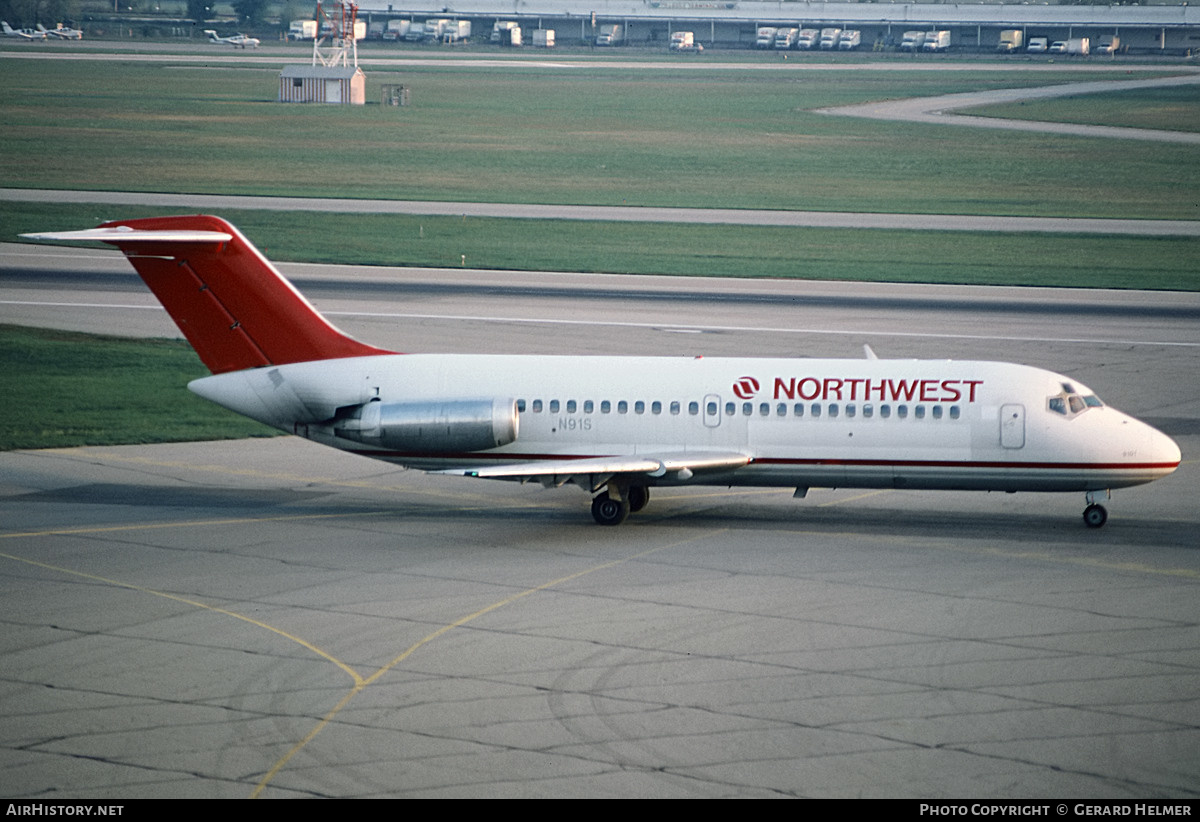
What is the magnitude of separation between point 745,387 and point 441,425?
625cm

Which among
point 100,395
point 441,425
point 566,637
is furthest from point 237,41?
point 566,637

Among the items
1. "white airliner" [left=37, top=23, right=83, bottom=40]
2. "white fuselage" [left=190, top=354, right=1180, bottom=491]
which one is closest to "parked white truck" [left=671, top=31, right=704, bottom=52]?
"white airliner" [left=37, top=23, right=83, bottom=40]

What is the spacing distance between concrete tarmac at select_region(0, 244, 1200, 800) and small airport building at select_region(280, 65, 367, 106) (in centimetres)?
9704

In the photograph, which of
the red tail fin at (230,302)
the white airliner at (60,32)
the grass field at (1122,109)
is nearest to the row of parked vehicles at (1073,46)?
the grass field at (1122,109)

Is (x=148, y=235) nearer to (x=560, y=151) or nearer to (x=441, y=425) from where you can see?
(x=441, y=425)

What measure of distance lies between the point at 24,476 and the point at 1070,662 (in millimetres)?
23110

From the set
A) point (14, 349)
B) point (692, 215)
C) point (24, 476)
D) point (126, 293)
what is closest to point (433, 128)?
point (692, 215)

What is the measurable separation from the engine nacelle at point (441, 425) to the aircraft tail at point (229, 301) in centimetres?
190

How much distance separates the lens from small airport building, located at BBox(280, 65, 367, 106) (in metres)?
127

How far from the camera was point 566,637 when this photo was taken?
71.2 ft

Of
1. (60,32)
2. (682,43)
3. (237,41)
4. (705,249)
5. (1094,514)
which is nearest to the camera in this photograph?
(1094,514)

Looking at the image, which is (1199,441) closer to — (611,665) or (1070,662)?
(1070,662)

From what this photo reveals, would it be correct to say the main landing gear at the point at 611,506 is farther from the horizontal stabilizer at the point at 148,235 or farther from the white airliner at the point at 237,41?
the white airliner at the point at 237,41
